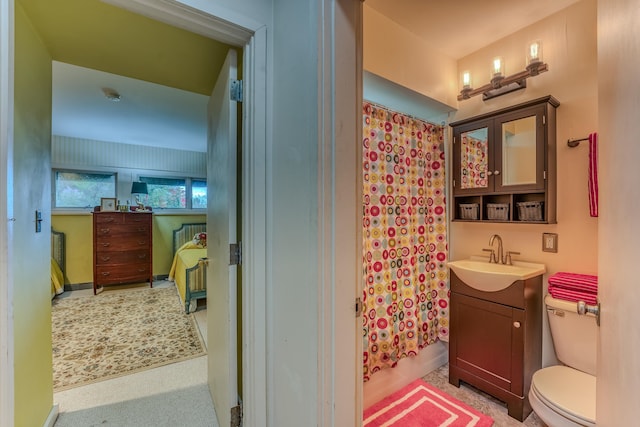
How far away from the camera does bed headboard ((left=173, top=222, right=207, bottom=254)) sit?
4906 millimetres

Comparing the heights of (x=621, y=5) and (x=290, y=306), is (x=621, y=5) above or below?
above

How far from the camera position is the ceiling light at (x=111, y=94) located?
265 centimetres

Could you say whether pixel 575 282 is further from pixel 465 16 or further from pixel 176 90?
pixel 176 90

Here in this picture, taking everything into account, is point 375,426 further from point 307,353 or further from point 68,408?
point 68,408

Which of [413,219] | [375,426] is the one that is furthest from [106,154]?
[375,426]

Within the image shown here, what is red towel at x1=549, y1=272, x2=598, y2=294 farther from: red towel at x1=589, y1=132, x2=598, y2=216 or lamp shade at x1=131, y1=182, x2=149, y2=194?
lamp shade at x1=131, y1=182, x2=149, y2=194

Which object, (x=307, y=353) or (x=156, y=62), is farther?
(x=156, y=62)

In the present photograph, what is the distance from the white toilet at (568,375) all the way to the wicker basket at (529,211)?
1.64 ft

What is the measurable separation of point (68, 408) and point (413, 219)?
102 inches

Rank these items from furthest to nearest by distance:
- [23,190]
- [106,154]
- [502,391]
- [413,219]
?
[106,154], [413,219], [502,391], [23,190]

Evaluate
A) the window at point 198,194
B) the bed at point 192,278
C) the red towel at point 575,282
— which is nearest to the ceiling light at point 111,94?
the bed at point 192,278

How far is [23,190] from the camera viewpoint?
1.19m

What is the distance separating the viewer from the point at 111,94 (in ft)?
8.93

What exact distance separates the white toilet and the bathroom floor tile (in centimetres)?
33
